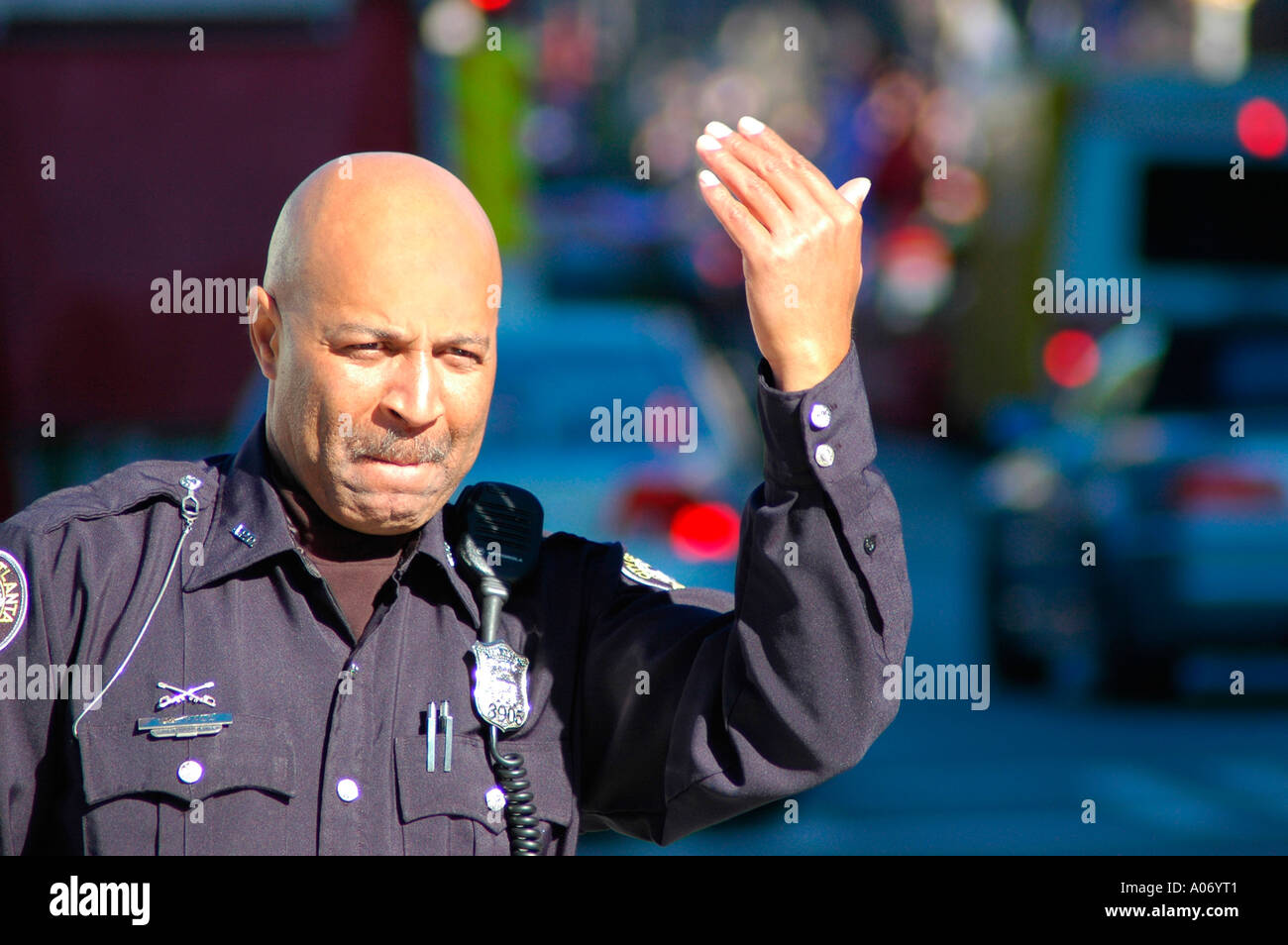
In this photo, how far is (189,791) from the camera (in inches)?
81.4

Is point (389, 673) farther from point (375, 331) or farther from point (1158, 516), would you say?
point (1158, 516)

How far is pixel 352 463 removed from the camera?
2170 mm

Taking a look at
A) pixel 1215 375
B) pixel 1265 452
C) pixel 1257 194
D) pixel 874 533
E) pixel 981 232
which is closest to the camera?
pixel 874 533

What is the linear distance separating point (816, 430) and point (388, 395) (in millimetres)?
529

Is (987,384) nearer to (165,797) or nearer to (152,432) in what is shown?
(152,432)

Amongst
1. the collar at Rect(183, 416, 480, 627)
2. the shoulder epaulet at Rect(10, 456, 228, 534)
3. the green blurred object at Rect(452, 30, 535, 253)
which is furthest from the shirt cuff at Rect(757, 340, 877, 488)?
the green blurred object at Rect(452, 30, 535, 253)

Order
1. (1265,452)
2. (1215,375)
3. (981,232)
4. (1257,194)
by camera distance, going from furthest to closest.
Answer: (981,232) → (1257,194) → (1215,375) → (1265,452)

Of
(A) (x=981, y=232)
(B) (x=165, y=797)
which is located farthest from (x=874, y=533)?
(A) (x=981, y=232)

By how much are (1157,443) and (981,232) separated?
9.26 metres

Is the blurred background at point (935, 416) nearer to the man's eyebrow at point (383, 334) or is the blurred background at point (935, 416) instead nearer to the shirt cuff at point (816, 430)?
the man's eyebrow at point (383, 334)

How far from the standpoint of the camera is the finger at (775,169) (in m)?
2.04

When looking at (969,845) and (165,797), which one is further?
(969,845)

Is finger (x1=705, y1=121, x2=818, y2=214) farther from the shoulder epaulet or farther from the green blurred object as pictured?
the green blurred object

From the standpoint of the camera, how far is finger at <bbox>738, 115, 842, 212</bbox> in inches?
80.6
